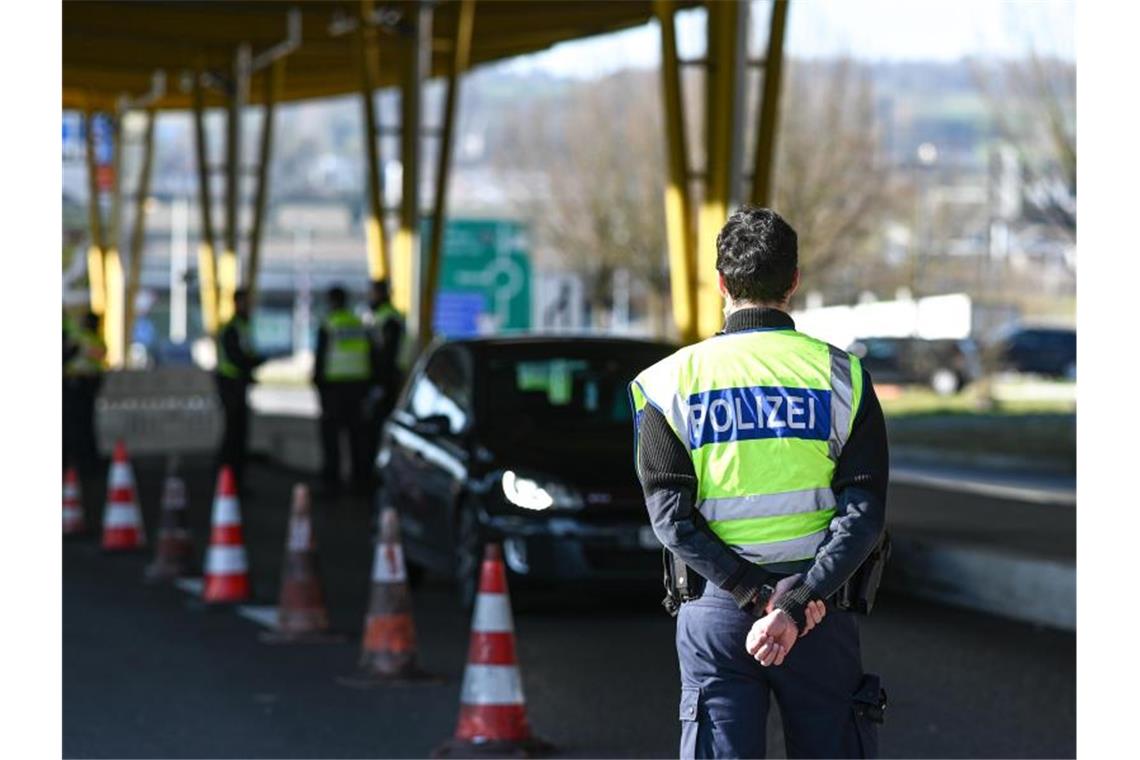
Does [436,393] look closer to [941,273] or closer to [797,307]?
[797,307]

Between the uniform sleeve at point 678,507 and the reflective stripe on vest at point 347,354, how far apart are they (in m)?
16.1

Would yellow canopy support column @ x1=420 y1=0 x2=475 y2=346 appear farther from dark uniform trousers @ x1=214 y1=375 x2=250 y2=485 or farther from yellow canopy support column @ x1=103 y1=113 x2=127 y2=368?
yellow canopy support column @ x1=103 y1=113 x2=127 y2=368

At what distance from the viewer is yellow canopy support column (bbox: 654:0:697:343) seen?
20.5 m

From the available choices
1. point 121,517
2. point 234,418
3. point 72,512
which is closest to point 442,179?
point 234,418

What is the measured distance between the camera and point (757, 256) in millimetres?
5441

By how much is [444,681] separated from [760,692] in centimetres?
581

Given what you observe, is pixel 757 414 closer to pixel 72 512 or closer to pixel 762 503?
pixel 762 503

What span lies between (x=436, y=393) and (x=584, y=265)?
59360mm

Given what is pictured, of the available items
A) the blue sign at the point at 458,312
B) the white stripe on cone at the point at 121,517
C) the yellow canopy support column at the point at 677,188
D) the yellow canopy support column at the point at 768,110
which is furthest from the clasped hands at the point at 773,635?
the blue sign at the point at 458,312

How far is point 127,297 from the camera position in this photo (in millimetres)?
55656

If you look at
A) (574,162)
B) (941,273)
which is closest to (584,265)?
(574,162)

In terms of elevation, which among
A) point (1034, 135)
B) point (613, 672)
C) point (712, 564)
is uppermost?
point (1034, 135)

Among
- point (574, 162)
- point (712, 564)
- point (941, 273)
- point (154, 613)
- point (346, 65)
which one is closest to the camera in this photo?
point (712, 564)

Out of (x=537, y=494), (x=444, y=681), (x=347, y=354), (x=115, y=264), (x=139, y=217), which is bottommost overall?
(x=444, y=681)
